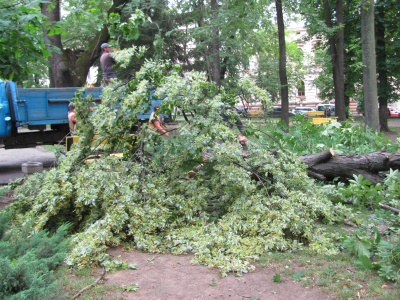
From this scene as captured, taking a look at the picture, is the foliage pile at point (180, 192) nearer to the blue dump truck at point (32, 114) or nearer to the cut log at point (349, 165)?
the cut log at point (349, 165)

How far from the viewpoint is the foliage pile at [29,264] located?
310 cm

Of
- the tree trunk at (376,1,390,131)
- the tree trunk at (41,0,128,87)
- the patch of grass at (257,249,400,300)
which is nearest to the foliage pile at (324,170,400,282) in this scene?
the patch of grass at (257,249,400,300)

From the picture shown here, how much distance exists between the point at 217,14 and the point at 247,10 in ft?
4.66

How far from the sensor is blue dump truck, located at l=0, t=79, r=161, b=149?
1146 cm

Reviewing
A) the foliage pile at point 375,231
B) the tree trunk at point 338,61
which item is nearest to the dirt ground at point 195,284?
the foliage pile at point 375,231

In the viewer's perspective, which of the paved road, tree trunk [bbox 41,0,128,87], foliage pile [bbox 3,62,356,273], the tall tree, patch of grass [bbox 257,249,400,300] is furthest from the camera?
tree trunk [bbox 41,0,128,87]

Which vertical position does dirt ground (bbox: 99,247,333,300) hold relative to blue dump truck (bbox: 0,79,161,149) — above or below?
below

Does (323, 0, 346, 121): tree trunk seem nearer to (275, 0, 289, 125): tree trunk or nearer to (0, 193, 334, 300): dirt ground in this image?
(275, 0, 289, 125): tree trunk

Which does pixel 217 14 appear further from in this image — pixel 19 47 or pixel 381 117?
pixel 381 117

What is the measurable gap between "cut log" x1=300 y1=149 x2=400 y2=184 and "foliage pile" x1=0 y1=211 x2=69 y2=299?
449cm

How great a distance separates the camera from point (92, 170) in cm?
565

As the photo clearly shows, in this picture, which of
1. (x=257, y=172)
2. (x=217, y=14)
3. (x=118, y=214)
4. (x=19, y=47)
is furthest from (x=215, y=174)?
(x=217, y=14)

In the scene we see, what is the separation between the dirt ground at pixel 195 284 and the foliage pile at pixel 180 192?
203 millimetres

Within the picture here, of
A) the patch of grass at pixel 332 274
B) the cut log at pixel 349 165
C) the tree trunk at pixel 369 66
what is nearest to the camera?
the patch of grass at pixel 332 274
